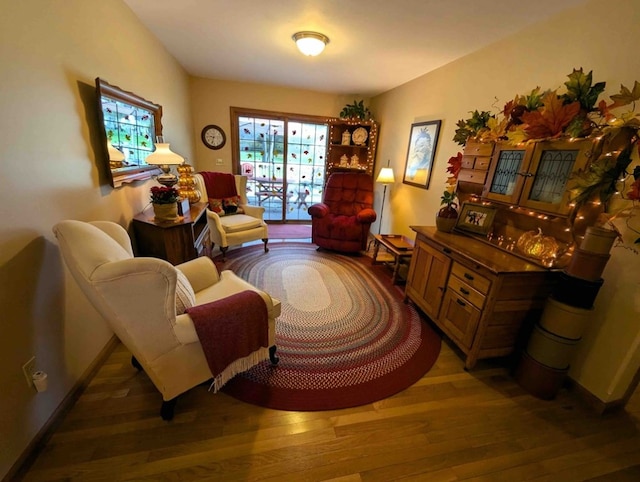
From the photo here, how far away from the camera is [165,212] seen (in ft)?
6.82

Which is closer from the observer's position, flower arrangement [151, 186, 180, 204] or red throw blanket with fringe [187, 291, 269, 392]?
red throw blanket with fringe [187, 291, 269, 392]

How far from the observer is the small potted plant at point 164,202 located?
80.2 inches

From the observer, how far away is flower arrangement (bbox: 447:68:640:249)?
134 cm

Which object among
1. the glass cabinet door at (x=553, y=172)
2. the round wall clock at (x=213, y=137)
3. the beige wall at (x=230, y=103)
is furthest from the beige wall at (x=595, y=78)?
the round wall clock at (x=213, y=137)

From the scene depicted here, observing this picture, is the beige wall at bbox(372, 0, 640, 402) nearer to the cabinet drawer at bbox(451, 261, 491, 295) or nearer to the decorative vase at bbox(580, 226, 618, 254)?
the decorative vase at bbox(580, 226, 618, 254)

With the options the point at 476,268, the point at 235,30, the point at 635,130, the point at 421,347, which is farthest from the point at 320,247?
Answer: the point at 635,130

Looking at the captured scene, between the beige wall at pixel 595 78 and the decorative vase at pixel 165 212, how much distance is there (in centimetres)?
286

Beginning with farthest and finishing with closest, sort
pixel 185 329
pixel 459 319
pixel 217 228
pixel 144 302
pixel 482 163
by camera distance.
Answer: pixel 217 228
pixel 482 163
pixel 459 319
pixel 185 329
pixel 144 302

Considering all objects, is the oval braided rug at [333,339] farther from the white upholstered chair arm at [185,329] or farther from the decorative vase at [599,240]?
the decorative vase at [599,240]

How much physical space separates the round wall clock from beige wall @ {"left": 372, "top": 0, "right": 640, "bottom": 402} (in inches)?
139

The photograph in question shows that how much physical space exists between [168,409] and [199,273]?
2.59 ft

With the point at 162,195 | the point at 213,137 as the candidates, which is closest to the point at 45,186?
the point at 162,195

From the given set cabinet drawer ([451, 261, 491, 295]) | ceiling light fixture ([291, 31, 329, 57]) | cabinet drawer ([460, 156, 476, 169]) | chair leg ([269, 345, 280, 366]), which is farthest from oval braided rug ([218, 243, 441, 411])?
ceiling light fixture ([291, 31, 329, 57])

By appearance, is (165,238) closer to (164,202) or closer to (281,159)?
(164,202)
